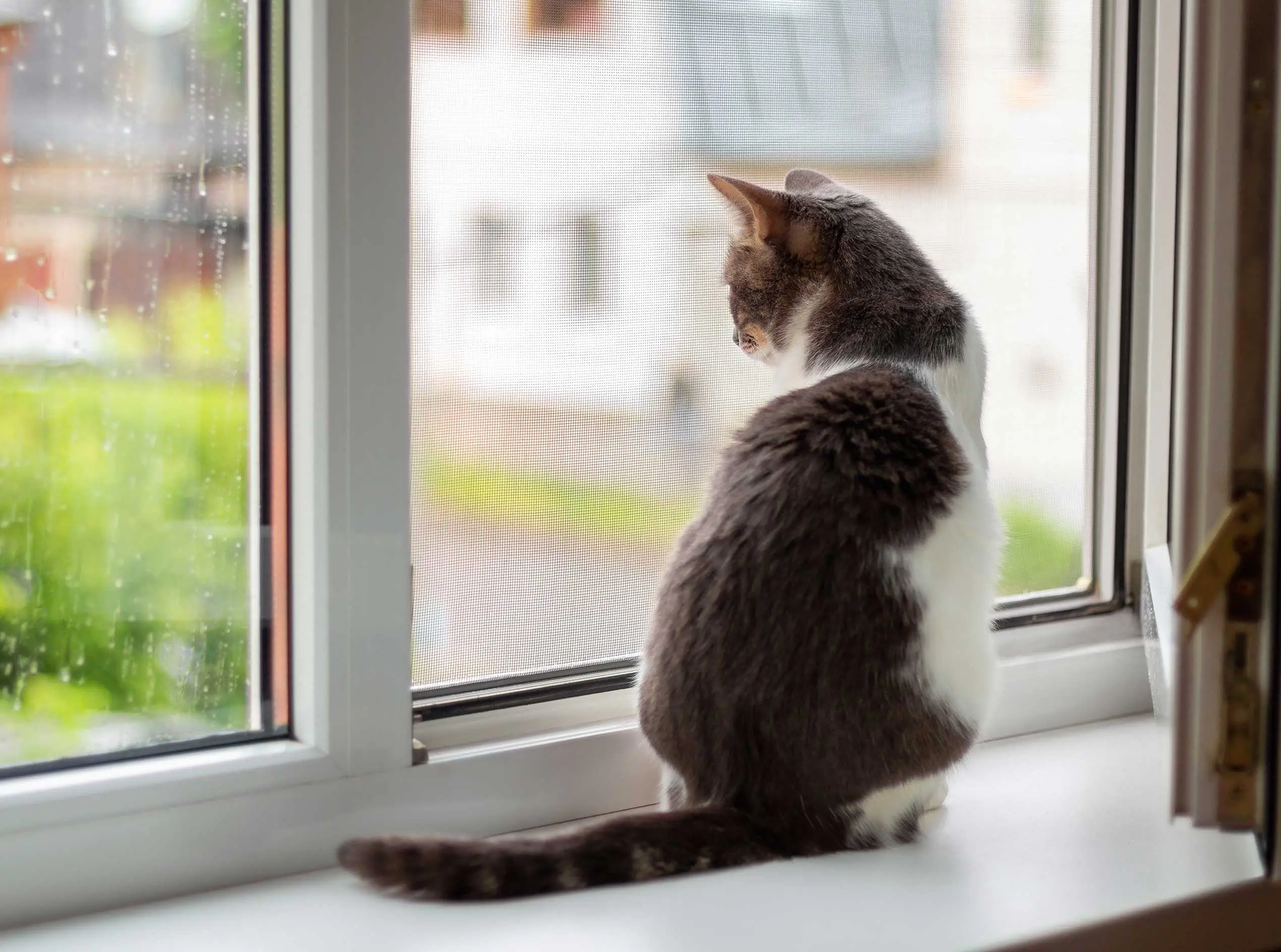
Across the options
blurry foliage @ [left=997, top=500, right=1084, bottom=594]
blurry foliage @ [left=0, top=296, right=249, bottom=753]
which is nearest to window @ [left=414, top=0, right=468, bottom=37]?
blurry foliage @ [left=0, top=296, right=249, bottom=753]

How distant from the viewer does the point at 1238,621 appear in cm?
72

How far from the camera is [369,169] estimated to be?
861mm

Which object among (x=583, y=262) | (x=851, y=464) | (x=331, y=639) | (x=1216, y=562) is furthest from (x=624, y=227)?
(x=1216, y=562)

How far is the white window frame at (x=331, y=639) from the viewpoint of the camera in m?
Answer: 0.81

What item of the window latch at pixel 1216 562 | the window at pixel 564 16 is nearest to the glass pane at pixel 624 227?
the window at pixel 564 16

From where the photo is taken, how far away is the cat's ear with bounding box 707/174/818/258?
0.99 m

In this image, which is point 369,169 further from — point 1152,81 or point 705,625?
point 1152,81

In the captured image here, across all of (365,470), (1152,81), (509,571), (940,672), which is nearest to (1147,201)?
(1152,81)

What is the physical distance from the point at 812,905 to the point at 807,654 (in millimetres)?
167

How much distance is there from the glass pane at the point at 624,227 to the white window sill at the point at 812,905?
0.73ft

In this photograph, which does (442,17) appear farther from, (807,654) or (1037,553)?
(1037,553)

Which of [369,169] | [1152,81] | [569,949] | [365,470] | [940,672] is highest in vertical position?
[1152,81]

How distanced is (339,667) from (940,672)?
425mm

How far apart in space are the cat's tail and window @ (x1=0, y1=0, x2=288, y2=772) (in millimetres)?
167
